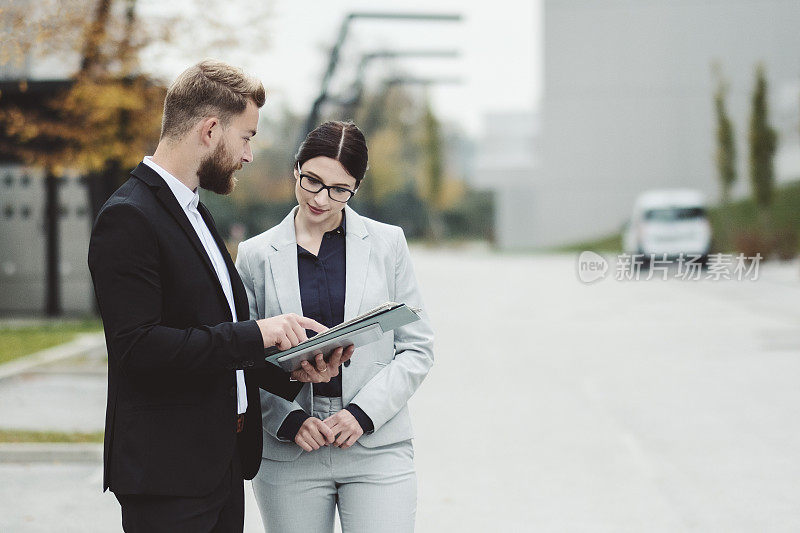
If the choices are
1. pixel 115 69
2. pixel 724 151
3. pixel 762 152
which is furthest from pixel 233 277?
pixel 724 151

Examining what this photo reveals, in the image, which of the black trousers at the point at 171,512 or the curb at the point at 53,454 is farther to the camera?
the curb at the point at 53,454

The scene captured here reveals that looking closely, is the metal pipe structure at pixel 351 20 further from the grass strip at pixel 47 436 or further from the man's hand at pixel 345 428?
the man's hand at pixel 345 428

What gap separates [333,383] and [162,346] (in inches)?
30.5

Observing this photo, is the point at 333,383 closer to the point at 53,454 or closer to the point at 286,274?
the point at 286,274

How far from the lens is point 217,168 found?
102 inches

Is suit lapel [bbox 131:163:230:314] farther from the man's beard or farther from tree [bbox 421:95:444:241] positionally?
tree [bbox 421:95:444:241]

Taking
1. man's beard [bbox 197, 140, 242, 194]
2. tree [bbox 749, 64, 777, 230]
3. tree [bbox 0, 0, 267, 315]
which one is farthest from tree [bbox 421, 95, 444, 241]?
man's beard [bbox 197, 140, 242, 194]

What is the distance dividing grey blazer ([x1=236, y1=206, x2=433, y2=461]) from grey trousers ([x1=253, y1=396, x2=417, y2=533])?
4 cm

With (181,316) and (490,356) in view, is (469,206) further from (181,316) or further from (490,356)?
(181,316)

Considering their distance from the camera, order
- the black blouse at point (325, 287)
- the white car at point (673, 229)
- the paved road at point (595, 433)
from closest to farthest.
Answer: the black blouse at point (325, 287)
the paved road at point (595, 433)
the white car at point (673, 229)

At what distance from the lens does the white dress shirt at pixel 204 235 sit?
256 centimetres

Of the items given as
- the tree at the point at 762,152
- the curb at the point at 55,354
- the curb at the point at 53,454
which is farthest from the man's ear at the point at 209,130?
the tree at the point at 762,152

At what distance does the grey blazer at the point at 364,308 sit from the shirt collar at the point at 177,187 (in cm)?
51

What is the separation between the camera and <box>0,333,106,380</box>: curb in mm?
11798
